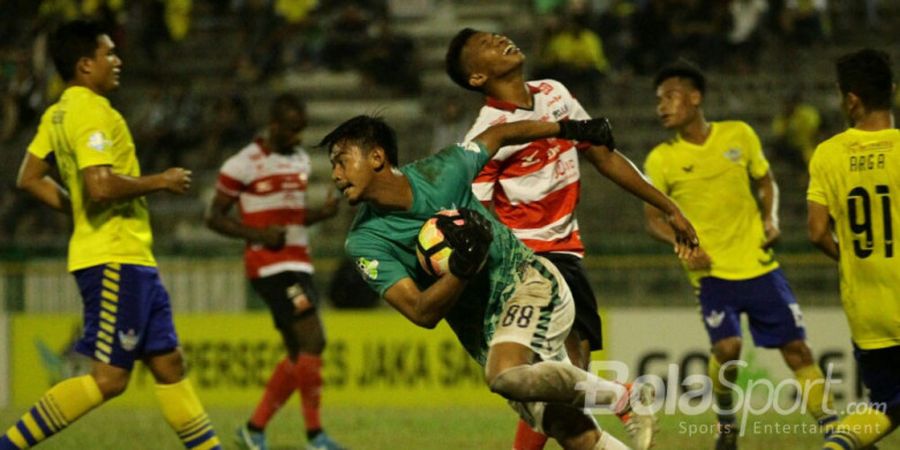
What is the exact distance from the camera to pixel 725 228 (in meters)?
9.76

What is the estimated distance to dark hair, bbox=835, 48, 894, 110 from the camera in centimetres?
721

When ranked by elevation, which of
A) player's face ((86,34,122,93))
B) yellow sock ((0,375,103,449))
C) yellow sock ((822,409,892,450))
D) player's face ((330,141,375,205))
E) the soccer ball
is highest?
player's face ((86,34,122,93))

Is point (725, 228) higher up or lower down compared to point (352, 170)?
lower down

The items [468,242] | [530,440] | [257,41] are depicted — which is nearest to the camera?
[468,242]

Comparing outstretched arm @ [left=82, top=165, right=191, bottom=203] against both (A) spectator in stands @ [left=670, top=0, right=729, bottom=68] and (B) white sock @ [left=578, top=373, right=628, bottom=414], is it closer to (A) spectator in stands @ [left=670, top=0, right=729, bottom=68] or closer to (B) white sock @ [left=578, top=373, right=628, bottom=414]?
(B) white sock @ [left=578, top=373, right=628, bottom=414]

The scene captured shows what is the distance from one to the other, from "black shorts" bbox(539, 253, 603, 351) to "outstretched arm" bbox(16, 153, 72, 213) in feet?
8.80

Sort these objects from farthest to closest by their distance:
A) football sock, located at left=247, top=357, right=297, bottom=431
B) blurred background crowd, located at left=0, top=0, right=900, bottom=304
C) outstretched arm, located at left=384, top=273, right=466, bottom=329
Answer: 1. blurred background crowd, located at left=0, top=0, right=900, bottom=304
2. football sock, located at left=247, top=357, right=297, bottom=431
3. outstretched arm, located at left=384, top=273, right=466, bottom=329

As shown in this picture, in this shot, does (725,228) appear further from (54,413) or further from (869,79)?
(54,413)

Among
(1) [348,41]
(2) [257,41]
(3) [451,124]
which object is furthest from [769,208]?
(2) [257,41]

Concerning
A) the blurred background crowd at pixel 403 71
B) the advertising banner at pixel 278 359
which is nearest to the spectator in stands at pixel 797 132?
the blurred background crowd at pixel 403 71

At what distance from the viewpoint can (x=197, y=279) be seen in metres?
15.9

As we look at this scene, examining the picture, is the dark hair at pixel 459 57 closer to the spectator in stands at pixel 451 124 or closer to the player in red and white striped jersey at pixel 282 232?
the player in red and white striped jersey at pixel 282 232

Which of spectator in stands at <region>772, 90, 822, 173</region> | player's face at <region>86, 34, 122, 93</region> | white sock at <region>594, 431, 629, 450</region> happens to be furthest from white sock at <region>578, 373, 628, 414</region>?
spectator in stands at <region>772, 90, 822, 173</region>

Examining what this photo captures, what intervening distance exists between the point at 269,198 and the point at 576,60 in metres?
8.44
